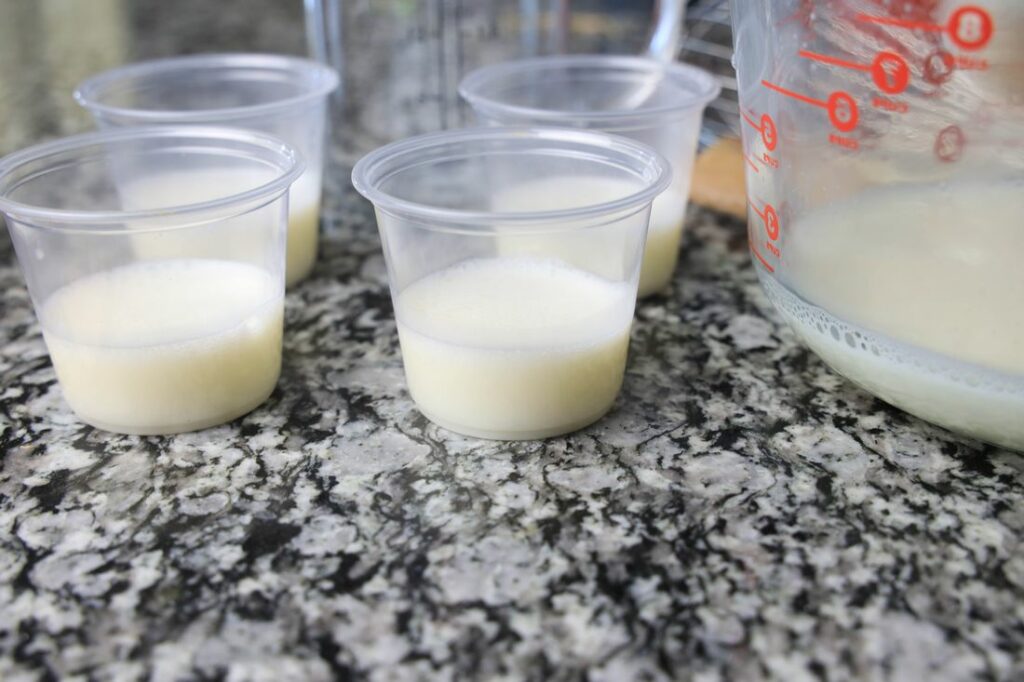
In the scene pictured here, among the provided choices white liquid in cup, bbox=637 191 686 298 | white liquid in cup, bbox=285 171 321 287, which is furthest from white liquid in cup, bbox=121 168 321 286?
white liquid in cup, bbox=637 191 686 298

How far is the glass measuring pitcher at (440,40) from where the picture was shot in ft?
4.17

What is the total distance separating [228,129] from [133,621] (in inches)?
19.9

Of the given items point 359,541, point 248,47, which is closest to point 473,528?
point 359,541

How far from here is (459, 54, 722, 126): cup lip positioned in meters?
0.99

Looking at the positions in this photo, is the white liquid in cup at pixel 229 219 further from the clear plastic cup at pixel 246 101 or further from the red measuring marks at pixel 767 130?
the red measuring marks at pixel 767 130

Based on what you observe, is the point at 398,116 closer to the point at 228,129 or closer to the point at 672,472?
the point at 228,129

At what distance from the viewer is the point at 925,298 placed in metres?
0.74

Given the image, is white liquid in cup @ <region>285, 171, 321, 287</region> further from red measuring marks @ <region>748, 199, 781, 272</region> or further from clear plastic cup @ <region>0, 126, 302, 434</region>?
red measuring marks @ <region>748, 199, 781, 272</region>

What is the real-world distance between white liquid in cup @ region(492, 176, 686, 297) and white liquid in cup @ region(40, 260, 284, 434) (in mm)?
235

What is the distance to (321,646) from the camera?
24.8 inches

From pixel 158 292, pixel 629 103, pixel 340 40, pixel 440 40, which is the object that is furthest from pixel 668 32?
pixel 158 292

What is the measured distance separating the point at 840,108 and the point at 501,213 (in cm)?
26

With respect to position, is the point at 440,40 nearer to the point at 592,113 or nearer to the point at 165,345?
the point at 592,113

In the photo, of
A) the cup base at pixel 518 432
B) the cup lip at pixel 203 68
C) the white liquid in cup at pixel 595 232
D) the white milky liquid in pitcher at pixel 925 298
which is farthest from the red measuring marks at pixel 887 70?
the cup lip at pixel 203 68
